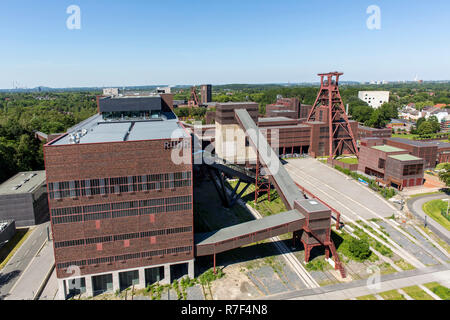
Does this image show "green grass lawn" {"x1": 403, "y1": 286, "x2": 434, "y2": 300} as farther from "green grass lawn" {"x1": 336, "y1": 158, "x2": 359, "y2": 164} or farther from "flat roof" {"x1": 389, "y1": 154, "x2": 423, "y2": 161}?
"green grass lawn" {"x1": 336, "y1": 158, "x2": 359, "y2": 164}

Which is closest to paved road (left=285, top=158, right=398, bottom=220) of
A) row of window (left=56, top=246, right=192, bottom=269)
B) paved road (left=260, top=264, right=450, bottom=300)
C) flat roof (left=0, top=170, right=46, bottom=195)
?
paved road (left=260, top=264, right=450, bottom=300)

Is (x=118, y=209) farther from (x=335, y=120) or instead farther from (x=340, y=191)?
(x=335, y=120)

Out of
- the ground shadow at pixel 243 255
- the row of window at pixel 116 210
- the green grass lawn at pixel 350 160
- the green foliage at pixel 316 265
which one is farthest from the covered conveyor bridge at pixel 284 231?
the green grass lawn at pixel 350 160

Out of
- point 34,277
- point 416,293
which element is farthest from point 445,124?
point 34,277

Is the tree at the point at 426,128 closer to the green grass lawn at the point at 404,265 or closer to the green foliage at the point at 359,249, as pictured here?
the green grass lawn at the point at 404,265
